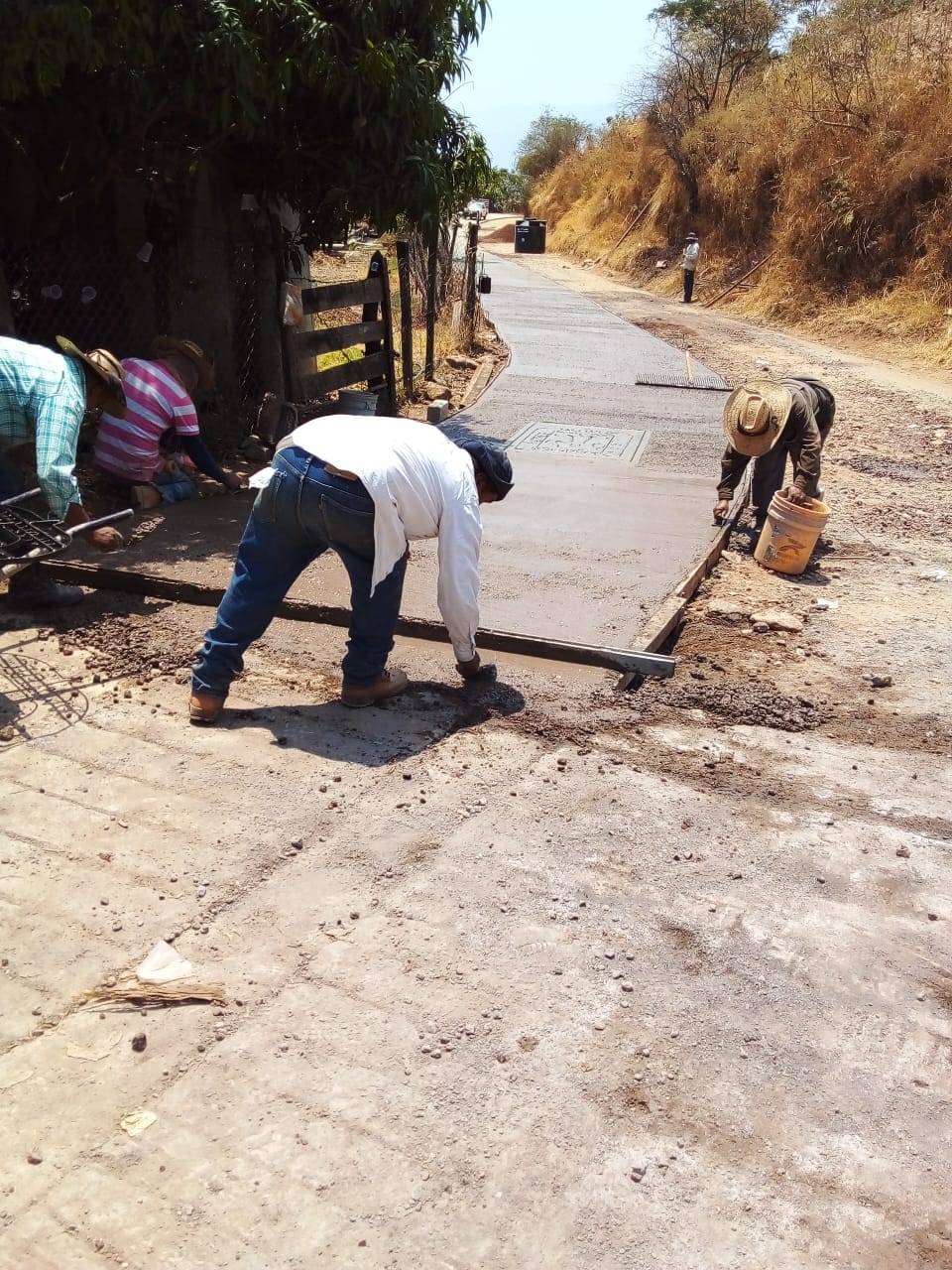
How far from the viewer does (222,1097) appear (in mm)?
2578

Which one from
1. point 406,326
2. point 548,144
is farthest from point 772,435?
point 548,144

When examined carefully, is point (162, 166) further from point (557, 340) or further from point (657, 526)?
point (557, 340)

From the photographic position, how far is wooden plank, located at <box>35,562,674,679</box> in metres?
5.10

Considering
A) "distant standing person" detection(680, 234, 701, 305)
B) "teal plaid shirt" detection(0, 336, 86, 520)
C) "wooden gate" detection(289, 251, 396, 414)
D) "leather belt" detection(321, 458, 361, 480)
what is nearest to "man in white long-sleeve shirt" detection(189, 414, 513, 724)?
"leather belt" detection(321, 458, 361, 480)

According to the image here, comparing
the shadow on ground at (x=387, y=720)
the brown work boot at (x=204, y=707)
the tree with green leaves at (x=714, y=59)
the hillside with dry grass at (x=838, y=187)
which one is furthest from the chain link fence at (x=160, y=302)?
the tree with green leaves at (x=714, y=59)

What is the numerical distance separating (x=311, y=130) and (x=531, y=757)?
5.81m

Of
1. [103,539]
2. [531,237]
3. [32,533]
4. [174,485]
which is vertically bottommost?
[174,485]

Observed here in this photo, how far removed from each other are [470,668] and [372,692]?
0.45 metres

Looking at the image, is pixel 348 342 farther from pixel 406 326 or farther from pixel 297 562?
pixel 297 562

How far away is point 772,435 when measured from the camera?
658 cm

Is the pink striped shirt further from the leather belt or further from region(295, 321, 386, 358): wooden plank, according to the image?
the leather belt

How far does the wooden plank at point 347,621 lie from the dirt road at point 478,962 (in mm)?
131

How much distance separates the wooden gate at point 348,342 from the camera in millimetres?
9188

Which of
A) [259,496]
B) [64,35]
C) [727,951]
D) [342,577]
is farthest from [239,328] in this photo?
[727,951]
